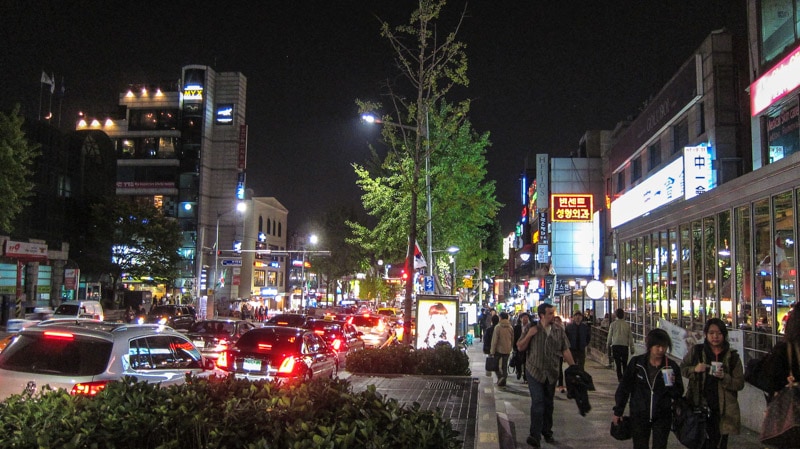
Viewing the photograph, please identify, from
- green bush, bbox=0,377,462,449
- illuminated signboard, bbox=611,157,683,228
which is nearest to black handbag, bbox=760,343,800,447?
green bush, bbox=0,377,462,449

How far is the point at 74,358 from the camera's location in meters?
7.59

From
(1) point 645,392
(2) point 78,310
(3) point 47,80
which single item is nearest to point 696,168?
(1) point 645,392

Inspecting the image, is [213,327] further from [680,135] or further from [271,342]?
[680,135]

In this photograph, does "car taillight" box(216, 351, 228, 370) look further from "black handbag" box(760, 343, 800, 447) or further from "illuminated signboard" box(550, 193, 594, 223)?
"illuminated signboard" box(550, 193, 594, 223)

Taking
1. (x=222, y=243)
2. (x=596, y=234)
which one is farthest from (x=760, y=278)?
(x=222, y=243)

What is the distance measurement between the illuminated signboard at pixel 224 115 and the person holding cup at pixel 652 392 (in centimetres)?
7079

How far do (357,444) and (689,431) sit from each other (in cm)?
365

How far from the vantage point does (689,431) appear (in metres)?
6.26

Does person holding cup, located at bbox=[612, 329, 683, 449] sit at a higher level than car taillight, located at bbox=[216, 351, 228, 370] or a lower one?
higher

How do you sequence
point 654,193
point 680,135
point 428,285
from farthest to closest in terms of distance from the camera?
point 680,135 → point 654,193 → point 428,285

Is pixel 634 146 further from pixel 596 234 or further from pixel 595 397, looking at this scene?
pixel 595 397

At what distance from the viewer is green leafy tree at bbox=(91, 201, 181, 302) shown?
2064 inches

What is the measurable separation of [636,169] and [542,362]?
34.1 metres

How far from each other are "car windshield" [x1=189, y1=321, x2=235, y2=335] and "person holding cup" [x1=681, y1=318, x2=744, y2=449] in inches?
619
